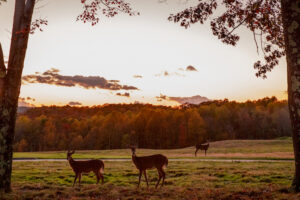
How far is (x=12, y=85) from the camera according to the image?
945cm

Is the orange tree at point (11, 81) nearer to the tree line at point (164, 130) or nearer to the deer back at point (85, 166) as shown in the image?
the deer back at point (85, 166)

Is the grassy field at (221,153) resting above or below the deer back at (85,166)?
below

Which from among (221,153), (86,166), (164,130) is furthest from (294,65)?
(164,130)

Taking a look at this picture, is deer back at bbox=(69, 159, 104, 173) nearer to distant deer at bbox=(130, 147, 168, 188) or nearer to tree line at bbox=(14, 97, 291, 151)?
distant deer at bbox=(130, 147, 168, 188)

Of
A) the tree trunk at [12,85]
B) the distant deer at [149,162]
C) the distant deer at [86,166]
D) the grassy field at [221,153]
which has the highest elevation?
the tree trunk at [12,85]

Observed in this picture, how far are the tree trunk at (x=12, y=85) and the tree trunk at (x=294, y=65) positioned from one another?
8.75 m

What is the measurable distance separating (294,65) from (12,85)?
9.21 meters

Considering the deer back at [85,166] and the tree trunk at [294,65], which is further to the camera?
the deer back at [85,166]

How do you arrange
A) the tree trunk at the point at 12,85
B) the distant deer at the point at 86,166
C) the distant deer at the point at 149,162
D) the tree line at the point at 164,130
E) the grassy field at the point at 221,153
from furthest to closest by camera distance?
the tree line at the point at 164,130 → the grassy field at the point at 221,153 → the distant deer at the point at 86,166 → the distant deer at the point at 149,162 → the tree trunk at the point at 12,85

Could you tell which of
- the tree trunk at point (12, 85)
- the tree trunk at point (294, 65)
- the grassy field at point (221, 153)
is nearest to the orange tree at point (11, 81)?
the tree trunk at point (12, 85)

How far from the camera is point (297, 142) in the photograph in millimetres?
8477

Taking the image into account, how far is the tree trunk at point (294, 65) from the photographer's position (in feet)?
27.6

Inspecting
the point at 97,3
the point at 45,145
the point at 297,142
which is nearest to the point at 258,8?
the point at 297,142

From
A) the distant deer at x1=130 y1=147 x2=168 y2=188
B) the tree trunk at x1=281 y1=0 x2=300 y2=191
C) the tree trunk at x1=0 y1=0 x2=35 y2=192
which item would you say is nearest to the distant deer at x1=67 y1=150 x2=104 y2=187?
the distant deer at x1=130 y1=147 x2=168 y2=188
